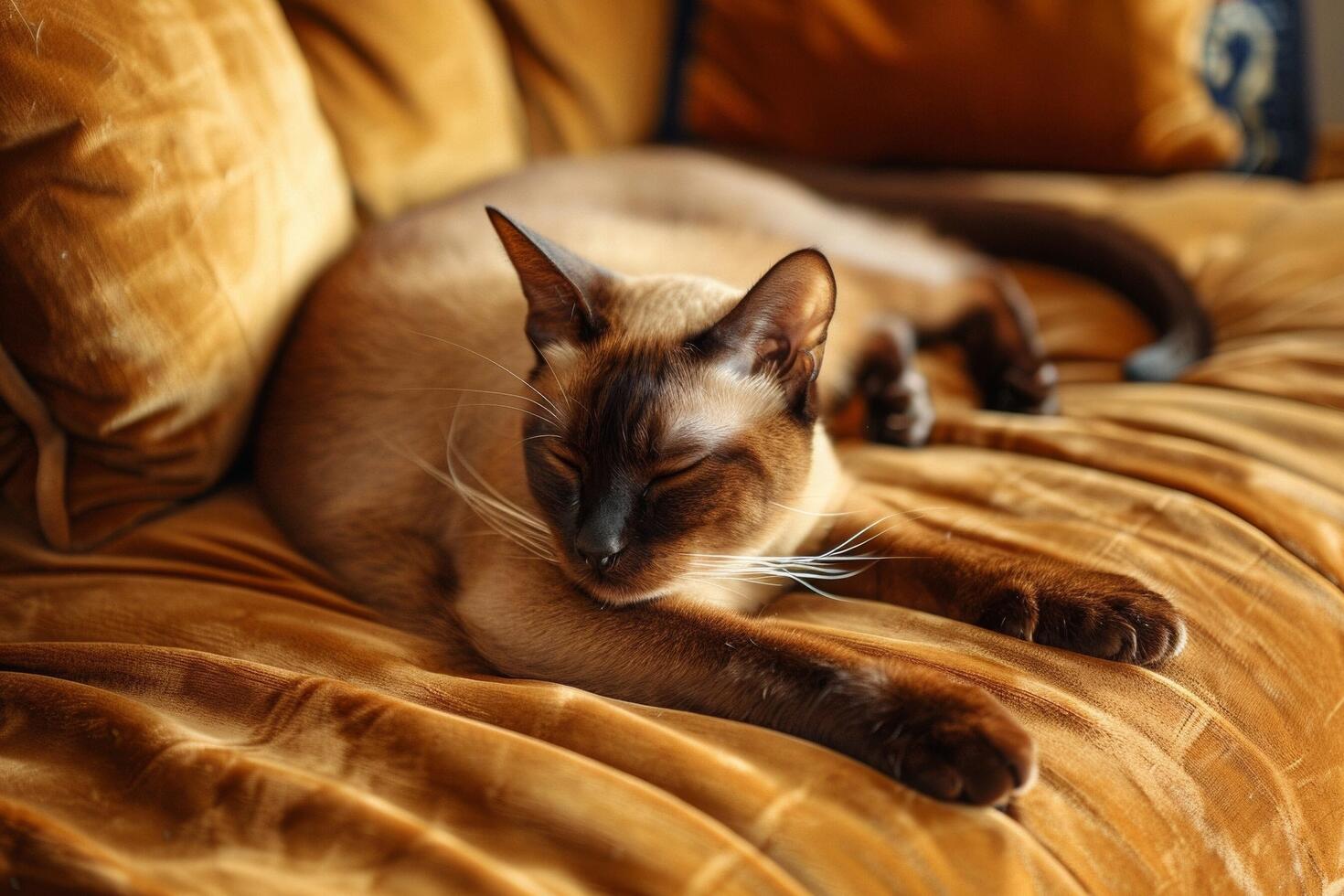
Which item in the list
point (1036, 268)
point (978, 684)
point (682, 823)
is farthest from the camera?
point (1036, 268)

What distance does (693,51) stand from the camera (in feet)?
7.48

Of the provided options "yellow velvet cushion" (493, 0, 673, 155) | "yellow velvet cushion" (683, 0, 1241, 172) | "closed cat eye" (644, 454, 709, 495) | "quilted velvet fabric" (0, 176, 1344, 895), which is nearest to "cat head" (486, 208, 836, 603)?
"closed cat eye" (644, 454, 709, 495)

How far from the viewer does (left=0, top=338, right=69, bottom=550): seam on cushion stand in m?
1.20

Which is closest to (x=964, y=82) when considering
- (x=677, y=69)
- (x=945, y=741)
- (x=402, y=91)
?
(x=677, y=69)

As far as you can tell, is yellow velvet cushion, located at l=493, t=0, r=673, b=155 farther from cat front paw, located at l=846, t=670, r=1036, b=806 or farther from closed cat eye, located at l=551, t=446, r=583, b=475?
cat front paw, located at l=846, t=670, r=1036, b=806

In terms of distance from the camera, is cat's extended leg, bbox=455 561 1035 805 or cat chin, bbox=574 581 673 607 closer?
cat's extended leg, bbox=455 561 1035 805

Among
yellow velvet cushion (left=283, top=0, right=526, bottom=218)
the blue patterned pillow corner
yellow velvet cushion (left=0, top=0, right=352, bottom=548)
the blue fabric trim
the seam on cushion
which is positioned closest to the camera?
yellow velvet cushion (left=0, top=0, right=352, bottom=548)

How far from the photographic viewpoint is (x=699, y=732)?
0.93 metres

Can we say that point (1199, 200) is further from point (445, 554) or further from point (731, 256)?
point (445, 554)

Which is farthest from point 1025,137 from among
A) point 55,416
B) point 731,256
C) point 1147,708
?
point 55,416

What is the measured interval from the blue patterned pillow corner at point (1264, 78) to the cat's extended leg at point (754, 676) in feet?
6.14

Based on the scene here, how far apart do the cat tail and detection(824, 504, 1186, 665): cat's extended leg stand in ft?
1.98

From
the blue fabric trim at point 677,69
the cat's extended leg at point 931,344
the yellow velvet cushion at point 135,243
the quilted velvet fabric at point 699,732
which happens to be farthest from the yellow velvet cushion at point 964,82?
the yellow velvet cushion at point 135,243

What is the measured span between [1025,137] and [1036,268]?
1.20 feet
